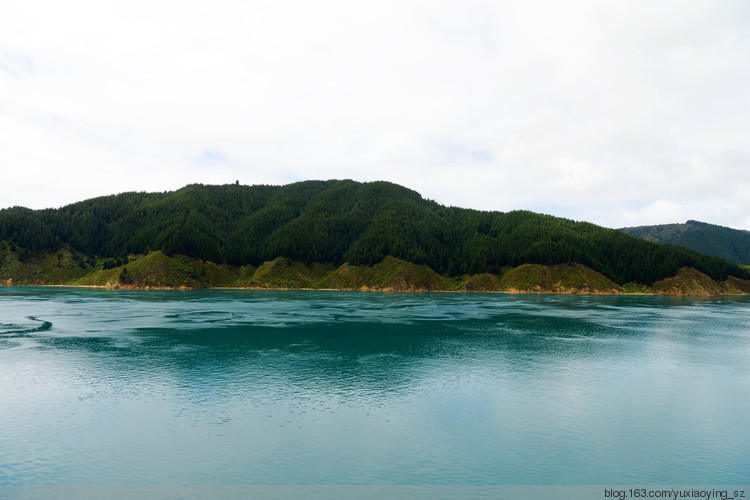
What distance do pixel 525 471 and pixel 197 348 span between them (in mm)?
49379

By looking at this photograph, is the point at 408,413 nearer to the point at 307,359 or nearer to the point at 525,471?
the point at 525,471

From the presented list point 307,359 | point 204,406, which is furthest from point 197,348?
point 204,406

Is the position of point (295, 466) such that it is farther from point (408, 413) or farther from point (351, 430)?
point (408, 413)

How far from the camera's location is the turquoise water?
25844 millimetres

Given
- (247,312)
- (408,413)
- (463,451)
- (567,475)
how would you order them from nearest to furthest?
(567,475), (463,451), (408,413), (247,312)

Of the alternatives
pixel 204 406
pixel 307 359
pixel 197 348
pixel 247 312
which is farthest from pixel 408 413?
pixel 247 312

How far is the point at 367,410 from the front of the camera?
35719 mm

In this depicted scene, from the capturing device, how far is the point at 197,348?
6181cm

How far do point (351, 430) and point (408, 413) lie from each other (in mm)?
5845

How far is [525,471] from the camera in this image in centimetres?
2566

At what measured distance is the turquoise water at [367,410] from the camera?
84.8ft

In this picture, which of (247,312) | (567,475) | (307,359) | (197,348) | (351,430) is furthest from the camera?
(247,312)

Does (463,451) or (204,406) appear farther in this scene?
(204,406)

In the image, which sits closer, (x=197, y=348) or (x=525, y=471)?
(x=525, y=471)
